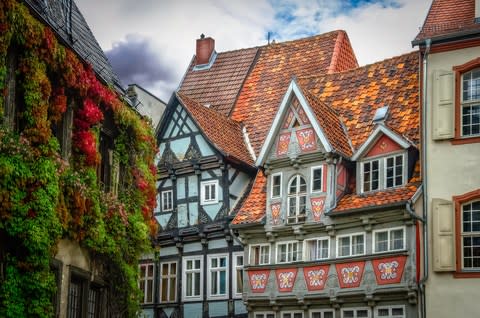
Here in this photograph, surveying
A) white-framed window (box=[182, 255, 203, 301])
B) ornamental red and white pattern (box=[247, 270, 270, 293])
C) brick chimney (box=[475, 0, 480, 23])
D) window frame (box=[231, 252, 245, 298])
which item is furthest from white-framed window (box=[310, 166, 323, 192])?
brick chimney (box=[475, 0, 480, 23])

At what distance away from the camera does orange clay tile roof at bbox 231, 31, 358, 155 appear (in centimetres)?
3594

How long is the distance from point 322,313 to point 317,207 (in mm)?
3249

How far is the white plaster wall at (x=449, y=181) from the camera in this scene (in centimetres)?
2480

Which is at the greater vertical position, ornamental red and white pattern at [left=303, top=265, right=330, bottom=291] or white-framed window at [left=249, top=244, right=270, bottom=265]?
white-framed window at [left=249, top=244, right=270, bottom=265]

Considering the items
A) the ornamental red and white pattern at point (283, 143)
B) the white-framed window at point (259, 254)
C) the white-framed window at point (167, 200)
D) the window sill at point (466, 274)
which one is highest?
the ornamental red and white pattern at point (283, 143)

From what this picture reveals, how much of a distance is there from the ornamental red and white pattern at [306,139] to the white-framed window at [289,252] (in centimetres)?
302

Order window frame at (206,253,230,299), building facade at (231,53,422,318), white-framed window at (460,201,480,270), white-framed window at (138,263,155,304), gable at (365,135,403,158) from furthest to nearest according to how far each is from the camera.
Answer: white-framed window at (138,263,155,304) < window frame at (206,253,230,299) < gable at (365,135,403,158) < building facade at (231,53,422,318) < white-framed window at (460,201,480,270)

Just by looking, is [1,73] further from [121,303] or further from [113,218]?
[121,303]

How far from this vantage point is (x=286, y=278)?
2925 cm

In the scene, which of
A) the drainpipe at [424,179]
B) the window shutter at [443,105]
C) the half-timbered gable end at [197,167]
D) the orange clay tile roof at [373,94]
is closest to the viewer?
the drainpipe at [424,179]

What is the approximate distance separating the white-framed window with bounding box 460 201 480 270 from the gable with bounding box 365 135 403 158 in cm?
323

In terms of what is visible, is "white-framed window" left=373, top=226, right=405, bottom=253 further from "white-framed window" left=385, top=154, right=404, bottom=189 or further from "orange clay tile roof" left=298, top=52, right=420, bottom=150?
"orange clay tile roof" left=298, top=52, right=420, bottom=150

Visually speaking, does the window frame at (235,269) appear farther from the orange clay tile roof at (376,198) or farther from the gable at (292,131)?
the orange clay tile roof at (376,198)

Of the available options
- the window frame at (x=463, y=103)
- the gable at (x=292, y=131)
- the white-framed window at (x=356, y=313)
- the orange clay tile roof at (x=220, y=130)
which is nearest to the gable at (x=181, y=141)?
the orange clay tile roof at (x=220, y=130)
